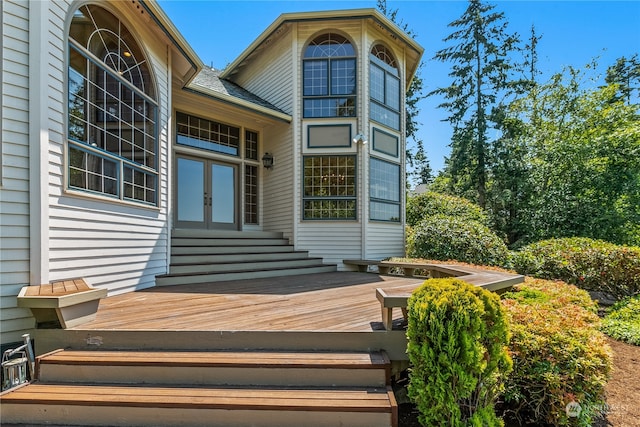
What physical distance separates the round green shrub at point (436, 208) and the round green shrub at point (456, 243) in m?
2.21

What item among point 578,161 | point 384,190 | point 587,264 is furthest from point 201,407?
point 578,161

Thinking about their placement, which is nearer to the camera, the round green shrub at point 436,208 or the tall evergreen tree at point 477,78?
the round green shrub at point 436,208

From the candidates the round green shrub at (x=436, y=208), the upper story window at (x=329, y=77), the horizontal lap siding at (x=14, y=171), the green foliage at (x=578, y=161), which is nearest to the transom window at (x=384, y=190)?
the upper story window at (x=329, y=77)

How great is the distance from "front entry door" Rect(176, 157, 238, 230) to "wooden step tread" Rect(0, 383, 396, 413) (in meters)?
5.08

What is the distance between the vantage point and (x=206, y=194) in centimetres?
743

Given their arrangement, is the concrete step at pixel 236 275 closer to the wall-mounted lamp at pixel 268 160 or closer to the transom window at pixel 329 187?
the transom window at pixel 329 187

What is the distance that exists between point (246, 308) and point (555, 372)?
2927 mm

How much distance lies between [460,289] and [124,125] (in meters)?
4.76

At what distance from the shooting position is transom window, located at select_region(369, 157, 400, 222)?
760 centimetres

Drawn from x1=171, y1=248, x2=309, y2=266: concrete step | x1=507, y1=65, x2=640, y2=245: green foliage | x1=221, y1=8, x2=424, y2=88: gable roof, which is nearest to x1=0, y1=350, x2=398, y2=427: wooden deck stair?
x1=171, y1=248, x2=309, y2=266: concrete step

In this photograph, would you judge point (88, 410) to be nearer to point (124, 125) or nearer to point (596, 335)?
point (124, 125)

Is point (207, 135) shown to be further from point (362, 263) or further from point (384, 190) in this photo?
point (362, 263)

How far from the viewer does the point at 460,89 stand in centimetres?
1517

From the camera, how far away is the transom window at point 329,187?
24.5 feet
